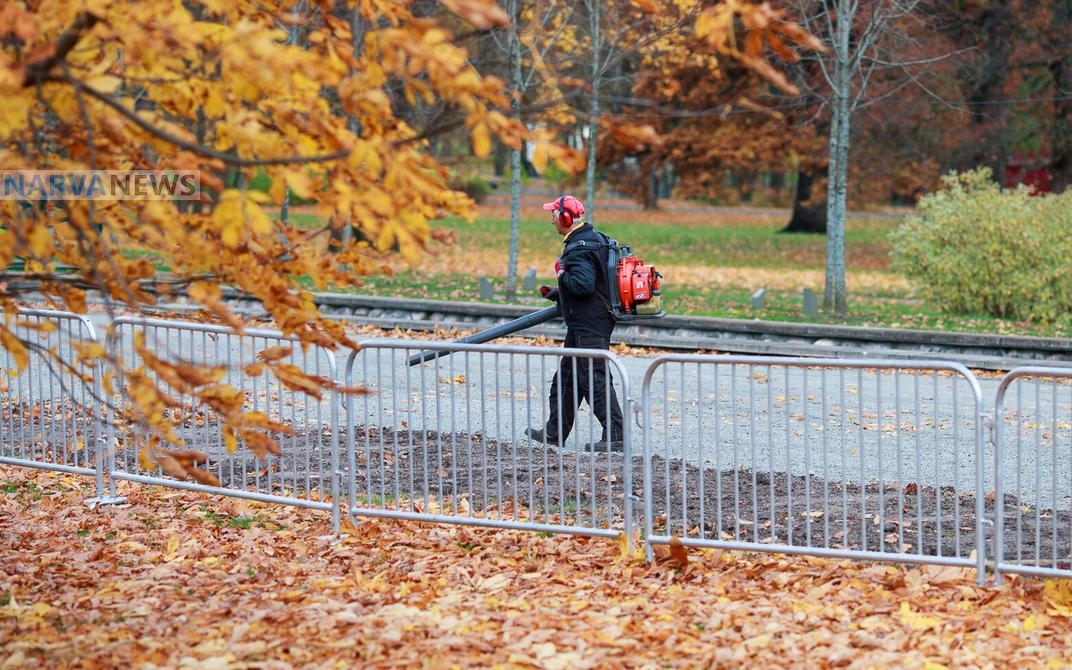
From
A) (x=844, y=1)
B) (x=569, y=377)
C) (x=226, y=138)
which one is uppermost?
(x=844, y=1)

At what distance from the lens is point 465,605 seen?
20.5 ft

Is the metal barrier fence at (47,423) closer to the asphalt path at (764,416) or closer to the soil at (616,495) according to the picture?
the soil at (616,495)

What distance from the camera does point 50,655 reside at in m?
5.59

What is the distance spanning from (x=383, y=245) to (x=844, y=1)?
17.0 m

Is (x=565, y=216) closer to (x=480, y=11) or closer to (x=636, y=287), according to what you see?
(x=636, y=287)

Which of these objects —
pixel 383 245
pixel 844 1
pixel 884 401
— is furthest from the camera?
pixel 844 1

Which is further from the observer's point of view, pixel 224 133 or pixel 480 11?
pixel 224 133

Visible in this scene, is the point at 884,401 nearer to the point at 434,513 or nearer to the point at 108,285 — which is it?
the point at 434,513

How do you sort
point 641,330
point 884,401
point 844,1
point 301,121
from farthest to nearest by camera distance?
1. point 844,1
2. point 641,330
3. point 884,401
4. point 301,121

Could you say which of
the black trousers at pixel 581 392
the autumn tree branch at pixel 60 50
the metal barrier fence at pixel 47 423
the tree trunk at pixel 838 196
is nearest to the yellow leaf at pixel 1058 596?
the black trousers at pixel 581 392

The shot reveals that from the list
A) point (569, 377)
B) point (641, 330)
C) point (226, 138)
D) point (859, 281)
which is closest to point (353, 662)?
point (226, 138)

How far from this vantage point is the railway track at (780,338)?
631 inches

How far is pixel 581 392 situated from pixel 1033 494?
9.65 feet

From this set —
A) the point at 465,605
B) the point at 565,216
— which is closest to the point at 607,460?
the point at 465,605
